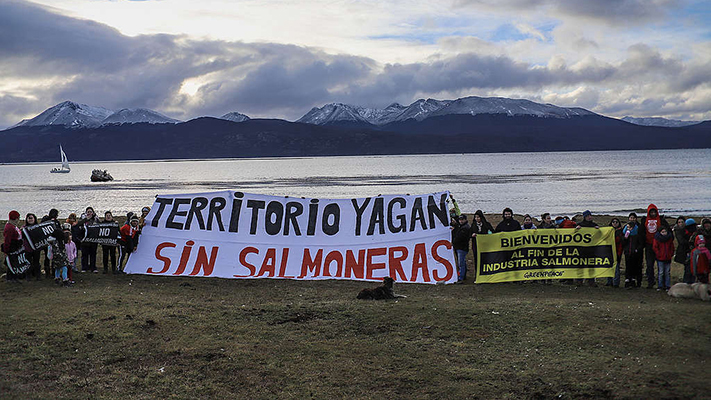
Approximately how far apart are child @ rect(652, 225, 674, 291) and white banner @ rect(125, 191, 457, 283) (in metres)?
5.44

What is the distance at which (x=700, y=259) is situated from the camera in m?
14.9

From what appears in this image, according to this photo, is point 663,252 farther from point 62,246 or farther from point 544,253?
point 62,246

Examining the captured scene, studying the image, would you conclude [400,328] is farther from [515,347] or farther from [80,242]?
[80,242]

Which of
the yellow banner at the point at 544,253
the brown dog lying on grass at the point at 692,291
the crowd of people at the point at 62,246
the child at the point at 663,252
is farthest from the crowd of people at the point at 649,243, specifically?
the crowd of people at the point at 62,246

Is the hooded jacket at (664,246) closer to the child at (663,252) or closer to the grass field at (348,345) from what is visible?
the child at (663,252)

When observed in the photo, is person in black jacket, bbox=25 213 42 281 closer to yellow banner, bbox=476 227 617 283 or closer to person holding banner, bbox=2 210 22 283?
person holding banner, bbox=2 210 22 283

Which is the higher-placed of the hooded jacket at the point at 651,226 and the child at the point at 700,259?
the hooded jacket at the point at 651,226

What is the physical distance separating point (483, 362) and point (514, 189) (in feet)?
238

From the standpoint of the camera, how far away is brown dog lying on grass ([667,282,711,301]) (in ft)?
47.1

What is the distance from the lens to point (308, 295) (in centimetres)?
1587

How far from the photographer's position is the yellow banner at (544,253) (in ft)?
55.6

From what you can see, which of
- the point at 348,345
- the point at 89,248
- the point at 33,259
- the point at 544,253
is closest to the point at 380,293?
the point at 348,345

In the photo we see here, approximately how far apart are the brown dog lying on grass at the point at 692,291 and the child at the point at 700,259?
0.33 m

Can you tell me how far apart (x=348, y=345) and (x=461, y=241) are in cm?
678
